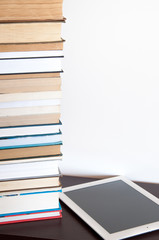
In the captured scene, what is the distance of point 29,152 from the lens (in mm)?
894

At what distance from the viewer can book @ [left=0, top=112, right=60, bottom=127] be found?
0.87 meters

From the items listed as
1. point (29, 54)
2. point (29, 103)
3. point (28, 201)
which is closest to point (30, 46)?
point (29, 54)

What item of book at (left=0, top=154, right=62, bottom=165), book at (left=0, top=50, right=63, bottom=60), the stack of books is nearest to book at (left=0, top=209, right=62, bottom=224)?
the stack of books

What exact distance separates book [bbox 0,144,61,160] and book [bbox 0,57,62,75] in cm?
16

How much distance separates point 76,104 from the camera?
1.11 metres

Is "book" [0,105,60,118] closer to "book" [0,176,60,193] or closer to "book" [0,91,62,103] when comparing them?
"book" [0,91,62,103]

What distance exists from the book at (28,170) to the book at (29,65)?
0.65ft

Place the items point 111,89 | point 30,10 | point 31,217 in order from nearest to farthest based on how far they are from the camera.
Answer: point 30,10 < point 31,217 < point 111,89

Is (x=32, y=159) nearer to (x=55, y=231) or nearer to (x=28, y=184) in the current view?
(x=28, y=184)

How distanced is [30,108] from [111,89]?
0.93 ft

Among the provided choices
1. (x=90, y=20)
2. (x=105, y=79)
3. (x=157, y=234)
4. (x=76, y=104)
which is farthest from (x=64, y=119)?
(x=157, y=234)

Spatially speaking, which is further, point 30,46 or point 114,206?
point 114,206

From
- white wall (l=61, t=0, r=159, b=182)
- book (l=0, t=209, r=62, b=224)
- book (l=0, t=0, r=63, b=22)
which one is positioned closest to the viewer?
book (l=0, t=0, r=63, b=22)

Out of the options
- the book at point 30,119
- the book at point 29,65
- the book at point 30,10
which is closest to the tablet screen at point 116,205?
the book at point 30,119
